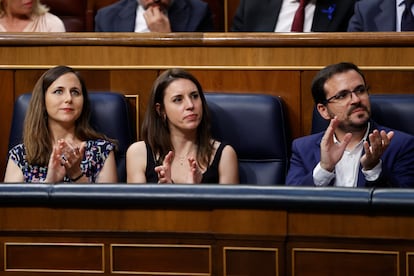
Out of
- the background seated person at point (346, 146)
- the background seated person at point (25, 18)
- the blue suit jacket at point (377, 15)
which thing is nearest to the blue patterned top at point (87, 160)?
the background seated person at point (346, 146)

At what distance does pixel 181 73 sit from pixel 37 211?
0.51 m

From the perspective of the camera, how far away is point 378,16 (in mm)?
2072

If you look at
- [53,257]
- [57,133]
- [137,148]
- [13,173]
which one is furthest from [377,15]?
[53,257]

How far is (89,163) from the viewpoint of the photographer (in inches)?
75.8

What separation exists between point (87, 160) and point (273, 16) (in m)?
0.54

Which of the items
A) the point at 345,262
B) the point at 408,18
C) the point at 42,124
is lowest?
the point at 345,262

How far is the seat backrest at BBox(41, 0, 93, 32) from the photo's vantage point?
8.41 feet

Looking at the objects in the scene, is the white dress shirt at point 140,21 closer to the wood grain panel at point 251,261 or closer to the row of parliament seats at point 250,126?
the row of parliament seats at point 250,126

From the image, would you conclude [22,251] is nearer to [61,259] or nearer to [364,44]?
[61,259]

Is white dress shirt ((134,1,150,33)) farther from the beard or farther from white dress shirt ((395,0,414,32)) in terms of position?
the beard

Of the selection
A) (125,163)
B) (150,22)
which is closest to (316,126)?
(125,163)

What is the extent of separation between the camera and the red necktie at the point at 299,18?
2.15m

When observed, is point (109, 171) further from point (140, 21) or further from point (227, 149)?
point (140, 21)

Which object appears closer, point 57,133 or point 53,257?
point 53,257
